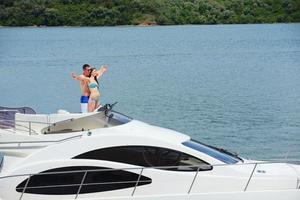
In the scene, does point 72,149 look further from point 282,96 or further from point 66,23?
point 66,23

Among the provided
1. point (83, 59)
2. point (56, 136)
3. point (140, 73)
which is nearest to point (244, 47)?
point (83, 59)

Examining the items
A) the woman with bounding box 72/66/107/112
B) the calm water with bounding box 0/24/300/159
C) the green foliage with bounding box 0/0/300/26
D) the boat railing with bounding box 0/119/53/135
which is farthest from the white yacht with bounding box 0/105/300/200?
the green foliage with bounding box 0/0/300/26

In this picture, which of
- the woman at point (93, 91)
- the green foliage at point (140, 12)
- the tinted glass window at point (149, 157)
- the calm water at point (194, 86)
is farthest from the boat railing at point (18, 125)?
the green foliage at point (140, 12)

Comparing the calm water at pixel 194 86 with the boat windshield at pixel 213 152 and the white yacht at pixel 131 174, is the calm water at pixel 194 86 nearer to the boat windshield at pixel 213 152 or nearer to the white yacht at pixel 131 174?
the boat windshield at pixel 213 152

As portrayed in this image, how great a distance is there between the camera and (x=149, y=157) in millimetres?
9766

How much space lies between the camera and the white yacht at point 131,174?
31.3 ft

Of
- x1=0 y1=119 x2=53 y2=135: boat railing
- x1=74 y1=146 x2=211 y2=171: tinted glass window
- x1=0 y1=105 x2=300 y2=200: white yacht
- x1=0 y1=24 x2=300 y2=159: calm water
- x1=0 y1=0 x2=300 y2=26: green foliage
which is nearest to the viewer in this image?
x1=0 y1=105 x2=300 y2=200: white yacht

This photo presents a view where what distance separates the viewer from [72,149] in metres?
9.65

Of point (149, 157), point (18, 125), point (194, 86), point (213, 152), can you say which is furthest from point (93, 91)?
point (194, 86)

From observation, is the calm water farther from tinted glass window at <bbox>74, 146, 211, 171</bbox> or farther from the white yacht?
tinted glass window at <bbox>74, 146, 211, 171</bbox>

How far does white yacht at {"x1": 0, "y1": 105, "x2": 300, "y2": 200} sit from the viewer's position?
31.3 ft

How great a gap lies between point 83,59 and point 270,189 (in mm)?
61504

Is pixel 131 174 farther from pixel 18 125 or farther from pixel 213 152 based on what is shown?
pixel 18 125

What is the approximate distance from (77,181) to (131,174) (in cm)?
75
